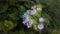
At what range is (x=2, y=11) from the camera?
205 cm

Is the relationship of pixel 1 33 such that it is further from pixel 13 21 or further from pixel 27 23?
pixel 27 23

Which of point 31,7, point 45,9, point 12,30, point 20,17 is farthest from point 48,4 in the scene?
point 12,30

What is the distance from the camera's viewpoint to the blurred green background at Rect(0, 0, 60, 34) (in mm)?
2018

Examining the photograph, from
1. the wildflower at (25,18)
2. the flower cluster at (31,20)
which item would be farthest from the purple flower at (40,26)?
the wildflower at (25,18)

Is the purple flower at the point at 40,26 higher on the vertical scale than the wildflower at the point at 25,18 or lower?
lower

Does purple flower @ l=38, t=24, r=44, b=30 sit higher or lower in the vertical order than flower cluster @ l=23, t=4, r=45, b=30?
lower

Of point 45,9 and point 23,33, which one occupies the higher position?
point 45,9

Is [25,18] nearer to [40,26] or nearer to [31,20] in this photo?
[31,20]

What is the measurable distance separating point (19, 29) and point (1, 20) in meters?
0.23

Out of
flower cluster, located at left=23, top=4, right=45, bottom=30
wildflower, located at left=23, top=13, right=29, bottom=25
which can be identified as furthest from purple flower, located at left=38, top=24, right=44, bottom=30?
wildflower, located at left=23, top=13, right=29, bottom=25

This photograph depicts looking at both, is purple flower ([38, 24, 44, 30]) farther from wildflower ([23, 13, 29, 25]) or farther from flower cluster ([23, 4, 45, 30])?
wildflower ([23, 13, 29, 25])

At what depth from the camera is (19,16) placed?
2033mm

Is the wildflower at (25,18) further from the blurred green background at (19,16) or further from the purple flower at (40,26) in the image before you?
the purple flower at (40,26)

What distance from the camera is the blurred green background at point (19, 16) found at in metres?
2.02
